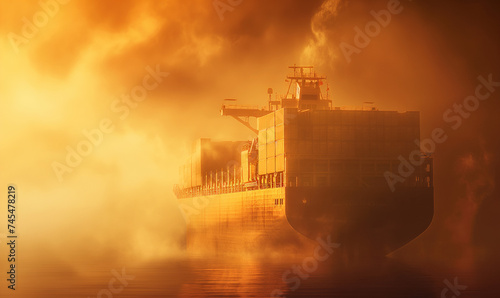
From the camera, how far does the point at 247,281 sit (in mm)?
57062

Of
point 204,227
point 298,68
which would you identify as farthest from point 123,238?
point 298,68

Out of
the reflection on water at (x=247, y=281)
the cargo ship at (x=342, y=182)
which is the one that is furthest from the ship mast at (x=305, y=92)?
the reflection on water at (x=247, y=281)

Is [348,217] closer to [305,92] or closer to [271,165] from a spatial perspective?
Result: [271,165]

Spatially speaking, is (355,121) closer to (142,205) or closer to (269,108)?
(269,108)

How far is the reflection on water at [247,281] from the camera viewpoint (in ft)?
167

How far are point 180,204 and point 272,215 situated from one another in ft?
178

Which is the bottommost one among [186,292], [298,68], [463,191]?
[186,292]

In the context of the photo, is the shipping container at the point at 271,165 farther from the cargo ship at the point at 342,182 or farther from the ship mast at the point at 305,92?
the ship mast at the point at 305,92

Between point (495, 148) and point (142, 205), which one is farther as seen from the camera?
point (142, 205)

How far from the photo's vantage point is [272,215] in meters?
83.2

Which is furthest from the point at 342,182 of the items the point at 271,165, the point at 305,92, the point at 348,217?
the point at 305,92

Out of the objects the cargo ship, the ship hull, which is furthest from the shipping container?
the ship hull

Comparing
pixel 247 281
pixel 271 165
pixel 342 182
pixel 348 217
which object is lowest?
pixel 247 281

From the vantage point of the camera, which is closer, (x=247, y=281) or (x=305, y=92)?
(x=247, y=281)
